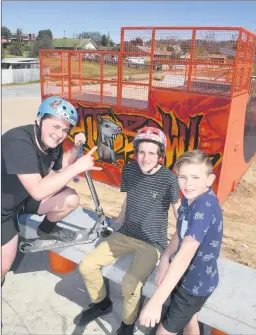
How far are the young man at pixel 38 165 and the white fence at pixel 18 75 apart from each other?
107 feet

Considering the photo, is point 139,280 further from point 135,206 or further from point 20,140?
point 20,140

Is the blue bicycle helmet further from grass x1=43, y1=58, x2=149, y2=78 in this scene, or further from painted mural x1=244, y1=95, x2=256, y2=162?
painted mural x1=244, y1=95, x2=256, y2=162

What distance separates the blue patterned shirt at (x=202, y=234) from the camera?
2250mm

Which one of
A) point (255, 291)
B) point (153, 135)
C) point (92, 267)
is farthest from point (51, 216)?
point (255, 291)

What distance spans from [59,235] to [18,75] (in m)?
33.9

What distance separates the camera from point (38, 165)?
3.00 meters

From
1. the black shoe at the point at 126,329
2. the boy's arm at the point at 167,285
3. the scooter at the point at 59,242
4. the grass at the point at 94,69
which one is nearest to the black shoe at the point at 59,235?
the scooter at the point at 59,242

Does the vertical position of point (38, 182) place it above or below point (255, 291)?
above

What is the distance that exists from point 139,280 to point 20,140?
1676 millimetres

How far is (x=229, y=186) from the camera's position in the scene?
25.5 ft

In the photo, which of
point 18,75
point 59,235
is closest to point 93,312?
point 59,235

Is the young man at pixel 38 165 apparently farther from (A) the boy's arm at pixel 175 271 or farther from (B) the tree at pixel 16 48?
(B) the tree at pixel 16 48

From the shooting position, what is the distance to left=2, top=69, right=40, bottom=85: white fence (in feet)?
108

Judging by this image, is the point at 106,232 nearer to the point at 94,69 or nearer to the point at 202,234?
the point at 202,234
